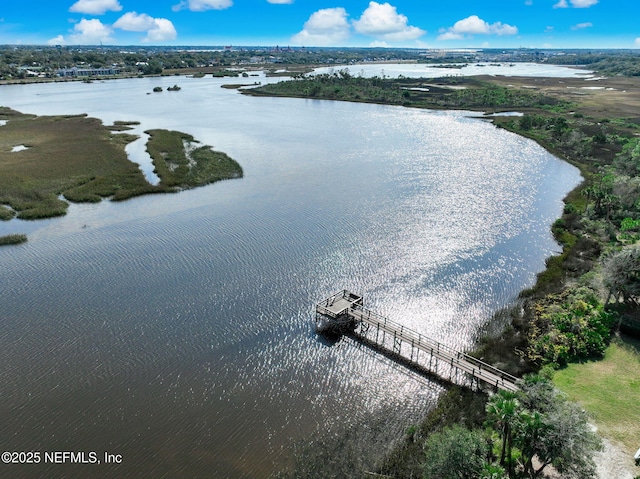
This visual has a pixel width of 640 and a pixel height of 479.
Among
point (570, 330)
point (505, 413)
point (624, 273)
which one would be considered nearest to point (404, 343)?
point (570, 330)

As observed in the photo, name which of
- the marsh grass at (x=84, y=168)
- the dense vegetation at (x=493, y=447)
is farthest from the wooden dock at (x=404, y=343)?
the marsh grass at (x=84, y=168)

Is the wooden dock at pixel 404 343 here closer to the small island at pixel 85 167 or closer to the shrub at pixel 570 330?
the shrub at pixel 570 330

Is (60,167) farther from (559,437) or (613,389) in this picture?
(613,389)

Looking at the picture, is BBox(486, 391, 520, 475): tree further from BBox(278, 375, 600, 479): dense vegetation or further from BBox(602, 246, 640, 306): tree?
BBox(602, 246, 640, 306): tree

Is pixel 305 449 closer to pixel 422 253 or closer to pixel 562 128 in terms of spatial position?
pixel 422 253

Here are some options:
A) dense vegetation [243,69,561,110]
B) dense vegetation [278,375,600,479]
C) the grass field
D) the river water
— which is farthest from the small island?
dense vegetation [243,69,561,110]

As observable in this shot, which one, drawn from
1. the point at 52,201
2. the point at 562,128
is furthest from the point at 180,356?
the point at 562,128

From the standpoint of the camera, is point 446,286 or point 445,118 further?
point 445,118
